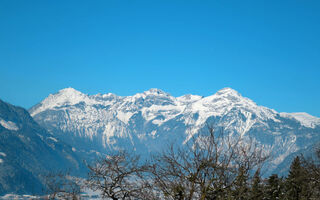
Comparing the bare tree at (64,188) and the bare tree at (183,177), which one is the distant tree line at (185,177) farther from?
the bare tree at (64,188)

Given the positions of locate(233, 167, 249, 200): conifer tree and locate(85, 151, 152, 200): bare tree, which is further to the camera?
locate(85, 151, 152, 200): bare tree

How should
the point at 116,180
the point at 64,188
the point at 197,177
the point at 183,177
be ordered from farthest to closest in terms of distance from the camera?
Result: 1. the point at 64,188
2. the point at 116,180
3. the point at 197,177
4. the point at 183,177

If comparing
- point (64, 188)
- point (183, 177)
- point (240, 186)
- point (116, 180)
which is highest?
point (64, 188)

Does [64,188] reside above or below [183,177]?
above

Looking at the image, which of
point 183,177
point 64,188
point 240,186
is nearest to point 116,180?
point 183,177

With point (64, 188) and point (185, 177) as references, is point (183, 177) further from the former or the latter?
point (64, 188)

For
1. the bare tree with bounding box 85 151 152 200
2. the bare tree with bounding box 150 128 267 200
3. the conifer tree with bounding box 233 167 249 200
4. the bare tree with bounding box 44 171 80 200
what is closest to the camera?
the conifer tree with bounding box 233 167 249 200

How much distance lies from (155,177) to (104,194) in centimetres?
272

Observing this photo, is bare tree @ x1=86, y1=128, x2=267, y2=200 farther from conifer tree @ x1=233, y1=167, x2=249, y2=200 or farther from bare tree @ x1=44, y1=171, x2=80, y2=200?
bare tree @ x1=44, y1=171, x2=80, y2=200

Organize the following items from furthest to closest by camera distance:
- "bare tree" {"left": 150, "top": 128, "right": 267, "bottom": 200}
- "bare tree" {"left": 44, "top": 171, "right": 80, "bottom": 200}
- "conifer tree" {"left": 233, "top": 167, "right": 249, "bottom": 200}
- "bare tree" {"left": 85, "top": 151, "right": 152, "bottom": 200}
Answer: "bare tree" {"left": 44, "top": 171, "right": 80, "bottom": 200}
"bare tree" {"left": 85, "top": 151, "right": 152, "bottom": 200}
"bare tree" {"left": 150, "top": 128, "right": 267, "bottom": 200}
"conifer tree" {"left": 233, "top": 167, "right": 249, "bottom": 200}

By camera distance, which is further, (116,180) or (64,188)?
(64,188)

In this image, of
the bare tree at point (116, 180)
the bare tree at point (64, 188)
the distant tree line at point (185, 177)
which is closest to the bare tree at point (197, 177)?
the distant tree line at point (185, 177)

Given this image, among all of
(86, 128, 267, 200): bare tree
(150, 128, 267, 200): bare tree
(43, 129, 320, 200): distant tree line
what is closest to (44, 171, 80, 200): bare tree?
(43, 129, 320, 200): distant tree line

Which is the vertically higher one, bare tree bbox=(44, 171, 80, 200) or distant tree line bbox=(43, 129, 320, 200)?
bare tree bbox=(44, 171, 80, 200)
